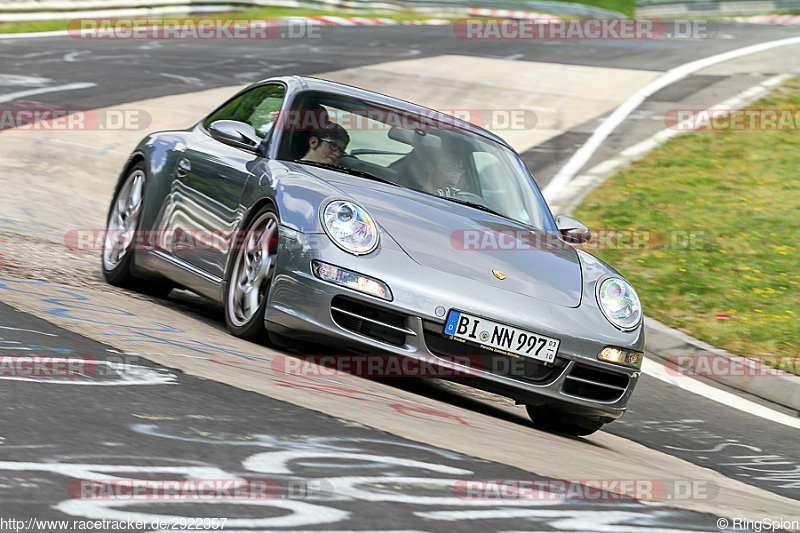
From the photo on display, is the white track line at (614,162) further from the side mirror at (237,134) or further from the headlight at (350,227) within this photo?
the headlight at (350,227)

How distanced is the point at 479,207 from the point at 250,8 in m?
25.2

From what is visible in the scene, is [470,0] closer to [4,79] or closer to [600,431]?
[4,79]

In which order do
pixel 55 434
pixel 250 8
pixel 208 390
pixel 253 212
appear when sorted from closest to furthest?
pixel 55 434 < pixel 208 390 < pixel 253 212 < pixel 250 8

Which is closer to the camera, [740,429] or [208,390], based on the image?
[208,390]

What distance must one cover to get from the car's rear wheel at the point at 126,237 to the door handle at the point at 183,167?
433mm

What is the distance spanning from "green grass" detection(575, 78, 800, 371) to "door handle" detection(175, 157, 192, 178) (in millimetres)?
3778

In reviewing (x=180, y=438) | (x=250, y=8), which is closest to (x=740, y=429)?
(x=180, y=438)

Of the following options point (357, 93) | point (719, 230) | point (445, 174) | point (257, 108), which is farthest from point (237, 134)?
point (719, 230)

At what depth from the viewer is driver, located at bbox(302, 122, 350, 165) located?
6352 mm

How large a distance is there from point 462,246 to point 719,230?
5991 millimetres

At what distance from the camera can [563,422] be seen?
601 centimetres

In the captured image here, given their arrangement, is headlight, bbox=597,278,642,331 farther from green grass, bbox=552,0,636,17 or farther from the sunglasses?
green grass, bbox=552,0,636,17

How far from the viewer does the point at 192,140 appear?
7262 mm

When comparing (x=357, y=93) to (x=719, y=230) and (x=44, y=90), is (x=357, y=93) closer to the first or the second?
(x=719, y=230)
